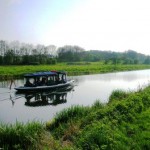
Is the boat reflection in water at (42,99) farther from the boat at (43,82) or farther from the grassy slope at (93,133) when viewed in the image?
the grassy slope at (93,133)

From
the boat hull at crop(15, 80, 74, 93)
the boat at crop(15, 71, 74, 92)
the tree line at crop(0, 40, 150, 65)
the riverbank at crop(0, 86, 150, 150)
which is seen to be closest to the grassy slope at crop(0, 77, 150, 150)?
the riverbank at crop(0, 86, 150, 150)

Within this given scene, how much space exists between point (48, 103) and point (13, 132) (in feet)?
49.0

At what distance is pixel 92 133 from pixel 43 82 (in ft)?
83.0

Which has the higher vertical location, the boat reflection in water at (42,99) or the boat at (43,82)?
the boat at (43,82)

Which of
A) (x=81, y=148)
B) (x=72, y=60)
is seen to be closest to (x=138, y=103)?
(x=81, y=148)

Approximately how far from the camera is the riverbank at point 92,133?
27.1 ft

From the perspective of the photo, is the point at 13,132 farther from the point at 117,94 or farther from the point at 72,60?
the point at 72,60

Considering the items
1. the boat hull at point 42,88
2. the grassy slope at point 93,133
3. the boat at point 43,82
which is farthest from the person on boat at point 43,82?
the grassy slope at point 93,133

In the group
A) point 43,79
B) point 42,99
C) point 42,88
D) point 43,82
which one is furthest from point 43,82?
point 42,99

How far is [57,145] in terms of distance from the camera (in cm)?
831

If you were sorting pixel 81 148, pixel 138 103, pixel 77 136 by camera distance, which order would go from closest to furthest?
pixel 81 148, pixel 77 136, pixel 138 103

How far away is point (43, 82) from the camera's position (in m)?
33.3

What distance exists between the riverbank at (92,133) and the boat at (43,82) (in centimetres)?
1815

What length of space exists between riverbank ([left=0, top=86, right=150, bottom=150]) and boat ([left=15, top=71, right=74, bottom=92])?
59.5 feet
